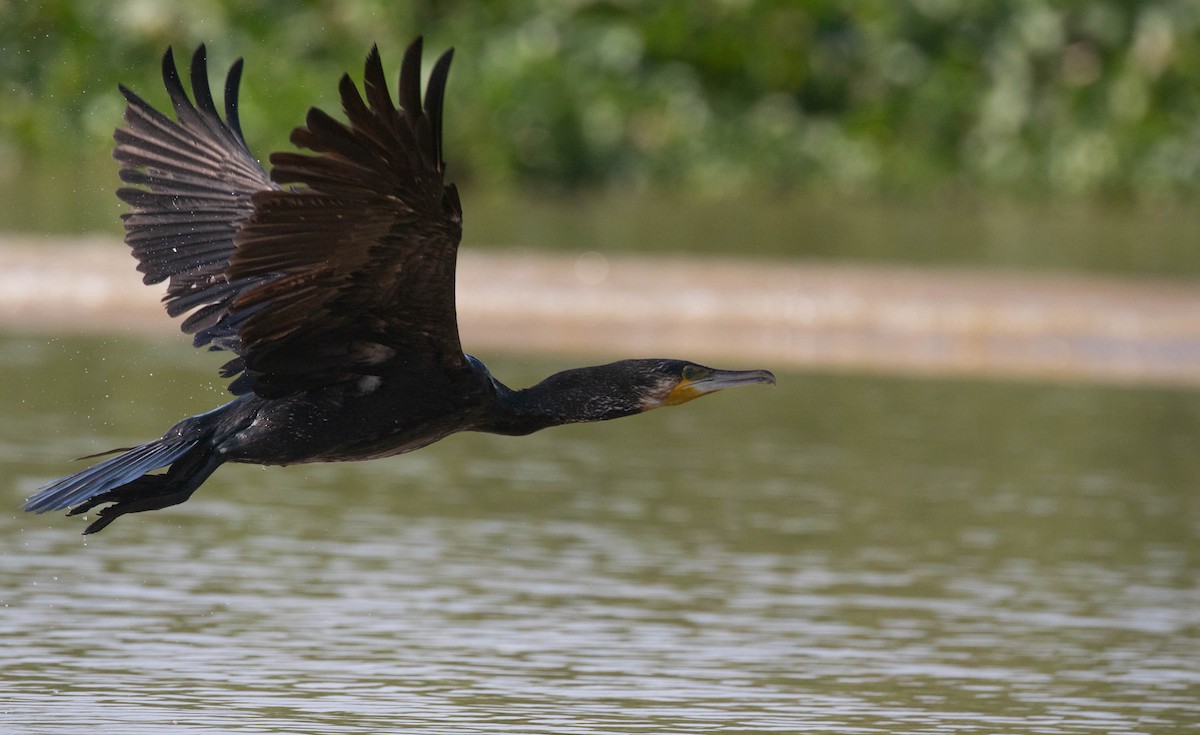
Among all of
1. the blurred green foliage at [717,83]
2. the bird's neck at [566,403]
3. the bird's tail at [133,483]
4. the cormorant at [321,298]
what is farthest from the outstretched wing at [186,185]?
the blurred green foliage at [717,83]

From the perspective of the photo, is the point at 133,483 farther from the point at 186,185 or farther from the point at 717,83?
the point at 717,83

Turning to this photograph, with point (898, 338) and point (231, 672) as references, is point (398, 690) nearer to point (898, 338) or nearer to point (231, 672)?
point (231, 672)

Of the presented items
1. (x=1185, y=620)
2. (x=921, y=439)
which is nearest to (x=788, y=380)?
(x=921, y=439)

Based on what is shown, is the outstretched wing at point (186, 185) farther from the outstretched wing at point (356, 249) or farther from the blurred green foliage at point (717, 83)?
the blurred green foliage at point (717, 83)

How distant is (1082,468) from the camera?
38.8 ft

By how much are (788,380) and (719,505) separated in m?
4.55

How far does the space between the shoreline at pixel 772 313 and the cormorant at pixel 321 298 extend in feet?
28.3

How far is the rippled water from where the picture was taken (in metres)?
6.76

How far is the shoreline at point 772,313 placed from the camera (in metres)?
16.4

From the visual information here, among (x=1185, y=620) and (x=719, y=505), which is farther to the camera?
(x=719, y=505)

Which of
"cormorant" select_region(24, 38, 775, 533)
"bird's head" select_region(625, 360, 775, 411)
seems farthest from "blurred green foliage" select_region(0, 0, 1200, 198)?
"bird's head" select_region(625, 360, 775, 411)

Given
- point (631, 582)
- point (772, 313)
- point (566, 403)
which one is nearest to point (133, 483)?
point (566, 403)

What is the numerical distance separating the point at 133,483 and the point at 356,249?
1093mm

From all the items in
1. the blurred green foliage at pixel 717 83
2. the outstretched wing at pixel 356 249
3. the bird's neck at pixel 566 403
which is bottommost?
the bird's neck at pixel 566 403
